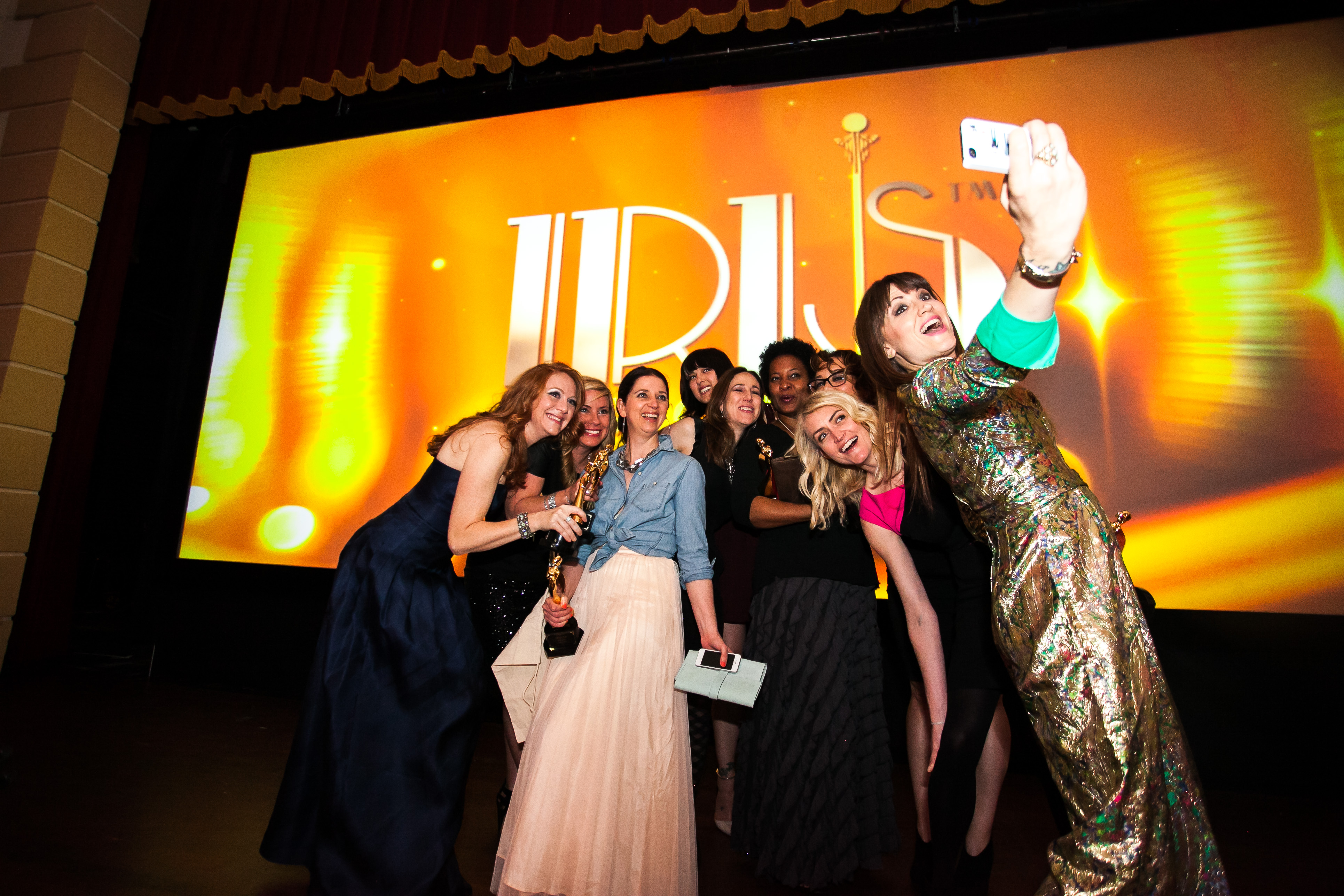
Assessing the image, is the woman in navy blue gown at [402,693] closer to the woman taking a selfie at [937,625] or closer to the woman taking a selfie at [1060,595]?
the woman taking a selfie at [937,625]

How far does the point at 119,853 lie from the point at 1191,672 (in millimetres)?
4062

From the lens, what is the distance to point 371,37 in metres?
4.22

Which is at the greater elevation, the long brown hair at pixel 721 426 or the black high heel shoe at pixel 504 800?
the long brown hair at pixel 721 426

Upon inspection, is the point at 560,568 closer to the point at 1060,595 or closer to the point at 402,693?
the point at 402,693

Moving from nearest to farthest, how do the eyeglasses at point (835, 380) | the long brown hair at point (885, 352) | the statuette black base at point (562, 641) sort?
the long brown hair at point (885, 352) → the statuette black base at point (562, 641) → the eyeglasses at point (835, 380)

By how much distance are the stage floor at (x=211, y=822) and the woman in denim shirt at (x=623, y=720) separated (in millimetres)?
421

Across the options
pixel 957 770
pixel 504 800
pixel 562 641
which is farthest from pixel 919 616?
pixel 504 800

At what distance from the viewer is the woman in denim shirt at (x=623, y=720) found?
1.69 meters

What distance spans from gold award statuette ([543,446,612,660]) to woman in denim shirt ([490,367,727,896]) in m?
0.02

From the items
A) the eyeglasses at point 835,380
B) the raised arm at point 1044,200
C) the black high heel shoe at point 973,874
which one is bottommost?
the black high heel shoe at point 973,874

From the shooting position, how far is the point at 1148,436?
3164 millimetres

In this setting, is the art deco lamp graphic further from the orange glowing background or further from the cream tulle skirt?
the cream tulle skirt

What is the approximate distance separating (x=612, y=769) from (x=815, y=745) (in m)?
0.63

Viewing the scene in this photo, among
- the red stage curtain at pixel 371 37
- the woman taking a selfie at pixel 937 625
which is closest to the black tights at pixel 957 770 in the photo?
the woman taking a selfie at pixel 937 625
